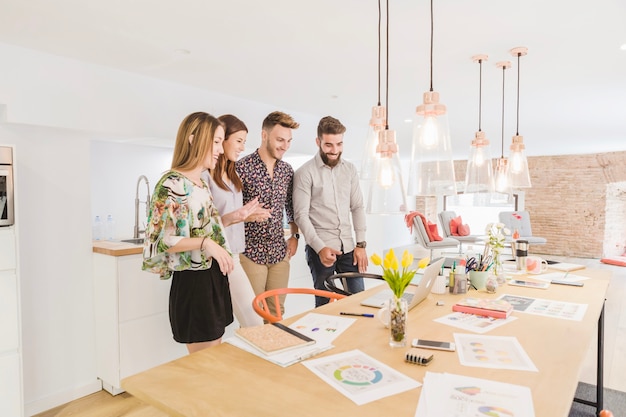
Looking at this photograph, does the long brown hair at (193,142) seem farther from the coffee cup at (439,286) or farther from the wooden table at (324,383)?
the coffee cup at (439,286)

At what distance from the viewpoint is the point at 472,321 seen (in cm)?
165

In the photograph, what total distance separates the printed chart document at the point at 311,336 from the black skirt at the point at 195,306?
0.47 meters

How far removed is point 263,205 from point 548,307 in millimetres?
1561

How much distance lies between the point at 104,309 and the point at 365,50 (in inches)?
93.1

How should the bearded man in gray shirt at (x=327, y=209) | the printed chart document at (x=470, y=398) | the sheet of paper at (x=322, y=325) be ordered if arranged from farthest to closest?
the bearded man in gray shirt at (x=327, y=209) < the sheet of paper at (x=322, y=325) < the printed chart document at (x=470, y=398)

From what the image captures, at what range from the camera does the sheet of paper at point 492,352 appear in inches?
48.4

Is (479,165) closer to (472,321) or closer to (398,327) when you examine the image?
(472,321)

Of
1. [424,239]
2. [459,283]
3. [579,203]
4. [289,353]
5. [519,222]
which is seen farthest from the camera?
[579,203]

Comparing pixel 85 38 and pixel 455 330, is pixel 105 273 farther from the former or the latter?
pixel 455 330

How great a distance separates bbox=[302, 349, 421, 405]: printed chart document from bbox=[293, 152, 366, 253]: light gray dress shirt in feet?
4.60

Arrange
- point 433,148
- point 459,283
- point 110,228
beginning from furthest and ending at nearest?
point 110,228
point 459,283
point 433,148

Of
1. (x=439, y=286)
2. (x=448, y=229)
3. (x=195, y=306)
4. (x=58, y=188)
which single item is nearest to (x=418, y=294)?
(x=439, y=286)

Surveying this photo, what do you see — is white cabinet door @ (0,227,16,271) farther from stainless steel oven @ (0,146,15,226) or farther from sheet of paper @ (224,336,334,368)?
sheet of paper @ (224,336,334,368)

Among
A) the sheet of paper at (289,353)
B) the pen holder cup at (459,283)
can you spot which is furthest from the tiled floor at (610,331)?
the sheet of paper at (289,353)
